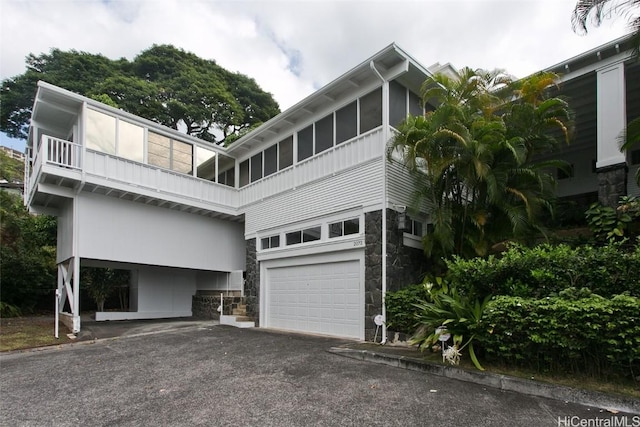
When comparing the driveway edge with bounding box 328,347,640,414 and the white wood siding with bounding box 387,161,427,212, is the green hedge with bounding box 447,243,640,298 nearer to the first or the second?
the driveway edge with bounding box 328,347,640,414

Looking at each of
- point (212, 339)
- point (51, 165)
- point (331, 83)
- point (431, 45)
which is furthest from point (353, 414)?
point (431, 45)

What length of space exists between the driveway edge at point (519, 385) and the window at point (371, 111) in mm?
5307

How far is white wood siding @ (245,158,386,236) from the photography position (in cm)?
867

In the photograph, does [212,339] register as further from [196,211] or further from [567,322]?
[567,322]

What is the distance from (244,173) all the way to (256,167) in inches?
36.6

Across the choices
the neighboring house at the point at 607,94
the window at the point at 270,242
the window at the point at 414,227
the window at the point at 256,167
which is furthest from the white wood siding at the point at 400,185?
the window at the point at 256,167

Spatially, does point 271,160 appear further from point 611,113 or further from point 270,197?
point 611,113

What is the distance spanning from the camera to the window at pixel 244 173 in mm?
13750

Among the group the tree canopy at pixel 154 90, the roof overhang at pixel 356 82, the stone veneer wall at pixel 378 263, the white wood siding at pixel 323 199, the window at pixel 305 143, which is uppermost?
the tree canopy at pixel 154 90

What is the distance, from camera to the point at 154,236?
1204cm

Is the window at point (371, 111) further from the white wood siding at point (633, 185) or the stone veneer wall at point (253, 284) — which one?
the white wood siding at point (633, 185)

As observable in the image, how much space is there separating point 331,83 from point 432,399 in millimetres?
7591

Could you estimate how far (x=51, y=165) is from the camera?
9773mm

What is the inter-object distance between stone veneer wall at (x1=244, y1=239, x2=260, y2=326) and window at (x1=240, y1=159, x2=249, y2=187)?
2480mm
